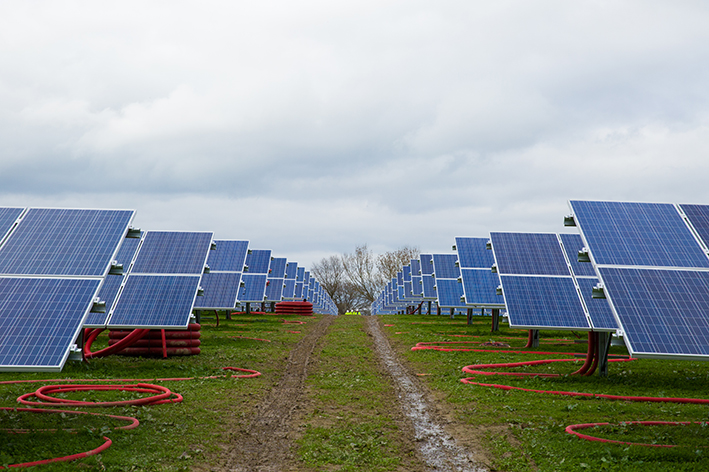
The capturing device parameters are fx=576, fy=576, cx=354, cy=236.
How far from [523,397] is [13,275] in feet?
35.4

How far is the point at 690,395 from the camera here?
12.2 m

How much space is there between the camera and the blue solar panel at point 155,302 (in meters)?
17.1

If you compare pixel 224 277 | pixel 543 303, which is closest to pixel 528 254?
pixel 543 303

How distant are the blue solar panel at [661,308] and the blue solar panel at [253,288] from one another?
30.7 m

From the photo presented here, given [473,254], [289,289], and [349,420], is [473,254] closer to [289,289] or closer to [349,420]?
[349,420]

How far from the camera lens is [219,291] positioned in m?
29.2

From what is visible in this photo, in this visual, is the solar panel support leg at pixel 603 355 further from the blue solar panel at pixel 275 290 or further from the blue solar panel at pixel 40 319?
the blue solar panel at pixel 275 290

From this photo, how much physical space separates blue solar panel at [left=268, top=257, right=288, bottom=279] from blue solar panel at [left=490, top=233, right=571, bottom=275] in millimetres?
33680

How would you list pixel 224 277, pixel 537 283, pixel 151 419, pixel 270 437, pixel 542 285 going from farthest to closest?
pixel 224 277
pixel 537 283
pixel 542 285
pixel 151 419
pixel 270 437

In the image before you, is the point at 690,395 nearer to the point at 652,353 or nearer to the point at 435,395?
the point at 652,353

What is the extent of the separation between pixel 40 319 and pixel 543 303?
14.6m

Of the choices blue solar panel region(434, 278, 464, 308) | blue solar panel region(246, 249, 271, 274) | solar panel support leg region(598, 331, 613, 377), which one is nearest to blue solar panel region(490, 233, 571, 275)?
solar panel support leg region(598, 331, 613, 377)

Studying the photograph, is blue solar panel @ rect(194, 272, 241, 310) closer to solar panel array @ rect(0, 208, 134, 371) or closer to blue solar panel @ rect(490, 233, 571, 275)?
solar panel array @ rect(0, 208, 134, 371)

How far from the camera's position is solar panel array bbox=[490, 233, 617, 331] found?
17.2 metres
